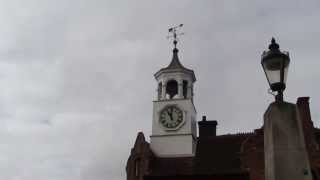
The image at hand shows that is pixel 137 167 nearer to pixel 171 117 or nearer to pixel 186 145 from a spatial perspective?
pixel 186 145

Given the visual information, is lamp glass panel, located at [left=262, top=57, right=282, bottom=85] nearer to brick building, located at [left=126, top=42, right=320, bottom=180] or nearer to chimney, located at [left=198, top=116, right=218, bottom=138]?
brick building, located at [left=126, top=42, right=320, bottom=180]

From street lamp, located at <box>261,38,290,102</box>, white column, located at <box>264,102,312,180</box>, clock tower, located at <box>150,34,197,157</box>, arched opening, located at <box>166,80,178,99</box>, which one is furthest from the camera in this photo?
arched opening, located at <box>166,80,178,99</box>

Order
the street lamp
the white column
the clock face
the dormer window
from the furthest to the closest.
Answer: the clock face
the dormer window
the street lamp
the white column

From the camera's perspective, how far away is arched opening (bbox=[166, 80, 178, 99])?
4327 cm

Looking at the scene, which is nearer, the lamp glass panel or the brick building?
the lamp glass panel

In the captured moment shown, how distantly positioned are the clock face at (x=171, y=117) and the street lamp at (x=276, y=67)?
105ft

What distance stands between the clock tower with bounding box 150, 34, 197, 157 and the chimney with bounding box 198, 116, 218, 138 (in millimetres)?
2450

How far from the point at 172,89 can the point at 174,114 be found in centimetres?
313

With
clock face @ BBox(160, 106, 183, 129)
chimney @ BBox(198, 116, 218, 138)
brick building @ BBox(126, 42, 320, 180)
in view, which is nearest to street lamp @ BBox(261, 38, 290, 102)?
brick building @ BBox(126, 42, 320, 180)

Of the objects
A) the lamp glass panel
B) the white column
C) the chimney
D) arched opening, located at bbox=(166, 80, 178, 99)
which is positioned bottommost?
the white column

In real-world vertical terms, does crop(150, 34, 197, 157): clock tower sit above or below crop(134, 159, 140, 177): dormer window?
above

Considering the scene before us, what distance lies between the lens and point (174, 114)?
41312mm

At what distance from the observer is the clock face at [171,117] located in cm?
4119

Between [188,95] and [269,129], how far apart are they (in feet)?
110
